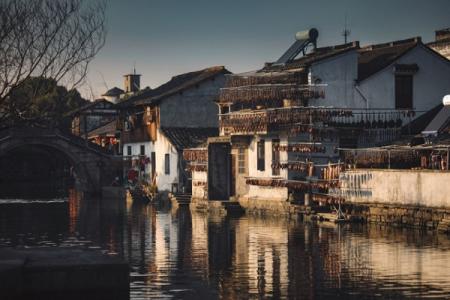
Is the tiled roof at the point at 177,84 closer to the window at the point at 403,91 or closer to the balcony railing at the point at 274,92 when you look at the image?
the balcony railing at the point at 274,92

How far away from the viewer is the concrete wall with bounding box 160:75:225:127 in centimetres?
7281

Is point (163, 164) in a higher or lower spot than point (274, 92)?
lower

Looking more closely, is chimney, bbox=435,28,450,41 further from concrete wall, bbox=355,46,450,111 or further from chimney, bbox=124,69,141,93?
chimney, bbox=124,69,141,93

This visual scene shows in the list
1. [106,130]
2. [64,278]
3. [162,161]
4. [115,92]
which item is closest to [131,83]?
[115,92]

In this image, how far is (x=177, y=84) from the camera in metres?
77.8

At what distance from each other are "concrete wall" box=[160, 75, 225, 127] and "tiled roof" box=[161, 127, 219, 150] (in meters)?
0.84

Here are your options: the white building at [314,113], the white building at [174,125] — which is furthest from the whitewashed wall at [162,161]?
the white building at [314,113]

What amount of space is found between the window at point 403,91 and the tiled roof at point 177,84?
65.0 ft

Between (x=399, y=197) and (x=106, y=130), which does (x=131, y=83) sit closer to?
(x=106, y=130)

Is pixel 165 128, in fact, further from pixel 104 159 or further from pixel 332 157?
pixel 332 157

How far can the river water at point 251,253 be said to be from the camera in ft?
81.7

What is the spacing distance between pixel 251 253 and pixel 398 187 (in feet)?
38.3

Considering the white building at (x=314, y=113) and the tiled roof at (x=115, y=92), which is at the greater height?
the tiled roof at (x=115, y=92)

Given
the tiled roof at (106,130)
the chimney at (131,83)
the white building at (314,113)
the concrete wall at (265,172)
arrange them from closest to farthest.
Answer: the white building at (314,113)
the concrete wall at (265,172)
the tiled roof at (106,130)
the chimney at (131,83)
